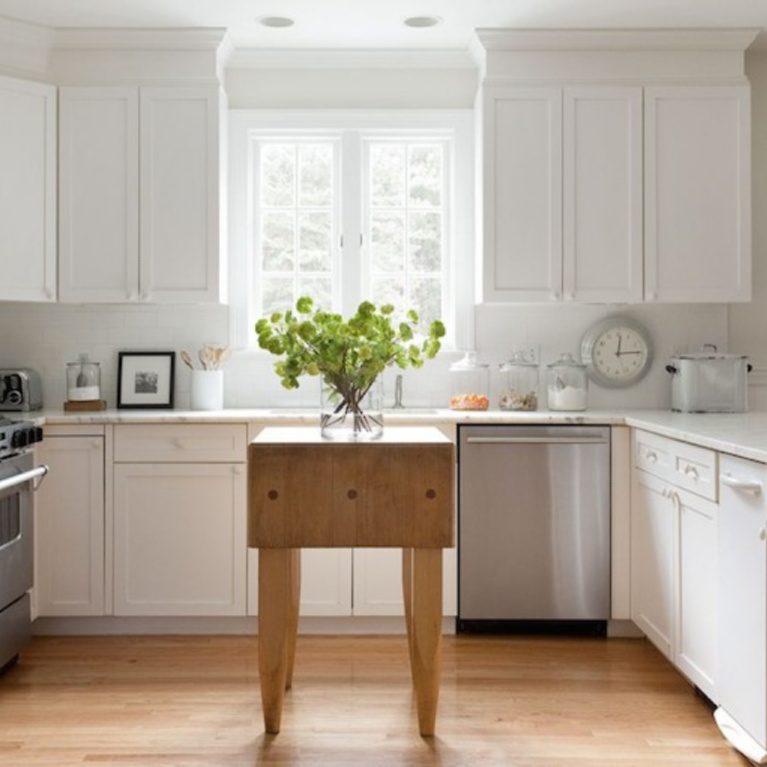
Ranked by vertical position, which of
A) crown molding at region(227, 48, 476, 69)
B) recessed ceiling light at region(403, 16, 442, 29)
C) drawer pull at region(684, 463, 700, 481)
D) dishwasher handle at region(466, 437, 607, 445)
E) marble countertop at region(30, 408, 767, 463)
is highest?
recessed ceiling light at region(403, 16, 442, 29)

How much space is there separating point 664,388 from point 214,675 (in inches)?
99.0

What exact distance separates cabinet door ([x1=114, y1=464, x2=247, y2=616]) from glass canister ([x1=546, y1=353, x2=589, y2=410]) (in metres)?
1.49

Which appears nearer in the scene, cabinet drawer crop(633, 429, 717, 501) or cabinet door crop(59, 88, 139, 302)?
cabinet drawer crop(633, 429, 717, 501)

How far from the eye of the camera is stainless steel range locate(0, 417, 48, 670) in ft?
10.8

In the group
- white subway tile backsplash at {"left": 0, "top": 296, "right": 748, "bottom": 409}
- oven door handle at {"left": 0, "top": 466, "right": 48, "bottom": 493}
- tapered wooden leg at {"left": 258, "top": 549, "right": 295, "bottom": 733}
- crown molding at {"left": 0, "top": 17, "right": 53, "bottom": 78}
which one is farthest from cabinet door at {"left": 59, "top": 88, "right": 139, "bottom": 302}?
tapered wooden leg at {"left": 258, "top": 549, "right": 295, "bottom": 733}

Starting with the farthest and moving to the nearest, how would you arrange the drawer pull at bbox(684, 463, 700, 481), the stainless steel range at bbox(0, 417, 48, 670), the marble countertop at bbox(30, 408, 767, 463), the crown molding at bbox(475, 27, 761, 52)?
the crown molding at bbox(475, 27, 761, 52) → the marble countertop at bbox(30, 408, 767, 463) → the stainless steel range at bbox(0, 417, 48, 670) → the drawer pull at bbox(684, 463, 700, 481)

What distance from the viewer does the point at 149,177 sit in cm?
405

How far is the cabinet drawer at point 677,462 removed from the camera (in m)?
2.85

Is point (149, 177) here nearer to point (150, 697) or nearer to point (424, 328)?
point (424, 328)

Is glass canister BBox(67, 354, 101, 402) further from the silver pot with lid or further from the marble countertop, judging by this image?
the silver pot with lid

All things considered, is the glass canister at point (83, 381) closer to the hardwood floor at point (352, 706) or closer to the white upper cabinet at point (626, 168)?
the hardwood floor at point (352, 706)

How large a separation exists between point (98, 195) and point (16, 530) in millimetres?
1557

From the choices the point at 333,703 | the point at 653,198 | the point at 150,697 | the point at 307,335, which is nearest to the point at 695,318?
the point at 653,198

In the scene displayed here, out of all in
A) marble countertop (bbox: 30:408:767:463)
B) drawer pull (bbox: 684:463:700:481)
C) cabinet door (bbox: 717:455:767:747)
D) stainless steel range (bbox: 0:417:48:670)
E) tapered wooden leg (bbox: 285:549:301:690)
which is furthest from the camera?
marble countertop (bbox: 30:408:767:463)
